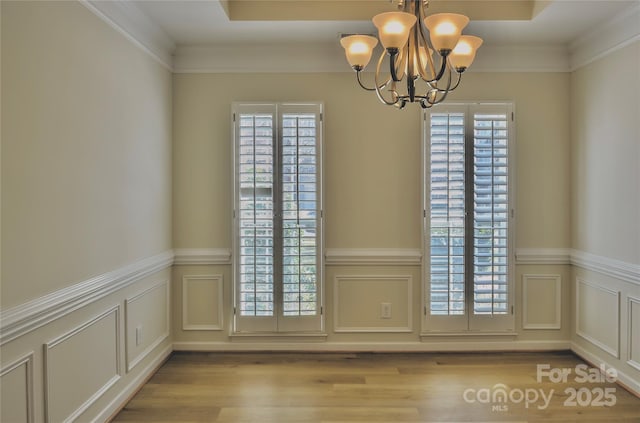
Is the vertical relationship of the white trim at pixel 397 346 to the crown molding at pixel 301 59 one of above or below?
below

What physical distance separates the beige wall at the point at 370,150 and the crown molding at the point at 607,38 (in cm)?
22

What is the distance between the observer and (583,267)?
3.65 metres

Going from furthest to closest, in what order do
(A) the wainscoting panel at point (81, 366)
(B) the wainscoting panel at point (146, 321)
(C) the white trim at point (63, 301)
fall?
1. (B) the wainscoting panel at point (146, 321)
2. (A) the wainscoting panel at point (81, 366)
3. (C) the white trim at point (63, 301)

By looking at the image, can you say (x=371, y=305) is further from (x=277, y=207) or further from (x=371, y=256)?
(x=277, y=207)

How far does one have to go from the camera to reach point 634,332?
121 inches

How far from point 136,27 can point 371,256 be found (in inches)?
98.1

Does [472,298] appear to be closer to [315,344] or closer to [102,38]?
[315,344]

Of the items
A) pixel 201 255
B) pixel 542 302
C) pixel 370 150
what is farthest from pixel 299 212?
pixel 542 302

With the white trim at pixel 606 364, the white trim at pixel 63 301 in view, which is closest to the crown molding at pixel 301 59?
the white trim at pixel 63 301

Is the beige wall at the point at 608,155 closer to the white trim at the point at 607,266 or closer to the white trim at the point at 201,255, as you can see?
the white trim at the point at 607,266

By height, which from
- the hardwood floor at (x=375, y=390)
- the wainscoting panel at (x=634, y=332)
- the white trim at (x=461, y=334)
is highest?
the wainscoting panel at (x=634, y=332)

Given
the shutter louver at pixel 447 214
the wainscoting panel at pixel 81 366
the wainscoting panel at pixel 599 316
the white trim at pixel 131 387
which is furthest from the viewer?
the shutter louver at pixel 447 214

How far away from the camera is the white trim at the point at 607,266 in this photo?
3054mm

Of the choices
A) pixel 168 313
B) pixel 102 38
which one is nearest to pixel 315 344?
pixel 168 313
